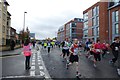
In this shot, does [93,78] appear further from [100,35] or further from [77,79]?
[100,35]

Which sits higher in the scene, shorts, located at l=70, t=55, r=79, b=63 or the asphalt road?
shorts, located at l=70, t=55, r=79, b=63

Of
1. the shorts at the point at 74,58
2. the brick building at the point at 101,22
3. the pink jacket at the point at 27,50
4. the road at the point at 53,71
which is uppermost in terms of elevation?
the brick building at the point at 101,22

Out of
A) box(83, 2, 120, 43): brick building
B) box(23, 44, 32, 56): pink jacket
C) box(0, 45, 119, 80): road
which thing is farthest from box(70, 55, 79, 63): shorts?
box(83, 2, 120, 43): brick building

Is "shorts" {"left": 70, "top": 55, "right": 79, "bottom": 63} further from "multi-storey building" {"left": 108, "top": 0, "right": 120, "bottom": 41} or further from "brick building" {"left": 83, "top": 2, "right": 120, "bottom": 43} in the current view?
"brick building" {"left": 83, "top": 2, "right": 120, "bottom": 43}

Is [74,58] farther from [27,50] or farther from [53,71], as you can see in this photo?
[27,50]

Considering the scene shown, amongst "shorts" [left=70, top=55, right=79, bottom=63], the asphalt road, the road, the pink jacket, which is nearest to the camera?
the road

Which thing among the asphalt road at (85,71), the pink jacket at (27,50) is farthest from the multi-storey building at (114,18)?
the pink jacket at (27,50)

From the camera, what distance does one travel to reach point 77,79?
25.6 feet

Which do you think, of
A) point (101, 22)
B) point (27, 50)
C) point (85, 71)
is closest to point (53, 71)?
point (85, 71)

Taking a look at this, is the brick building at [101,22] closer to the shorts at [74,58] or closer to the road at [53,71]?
the road at [53,71]

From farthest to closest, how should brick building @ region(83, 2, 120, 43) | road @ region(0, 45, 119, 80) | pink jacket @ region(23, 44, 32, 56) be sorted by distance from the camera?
brick building @ region(83, 2, 120, 43) < pink jacket @ region(23, 44, 32, 56) < road @ region(0, 45, 119, 80)

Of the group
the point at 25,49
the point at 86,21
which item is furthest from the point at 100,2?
the point at 25,49

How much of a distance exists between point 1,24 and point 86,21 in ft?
110

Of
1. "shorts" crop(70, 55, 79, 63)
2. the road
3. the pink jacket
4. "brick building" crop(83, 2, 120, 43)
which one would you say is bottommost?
the road
